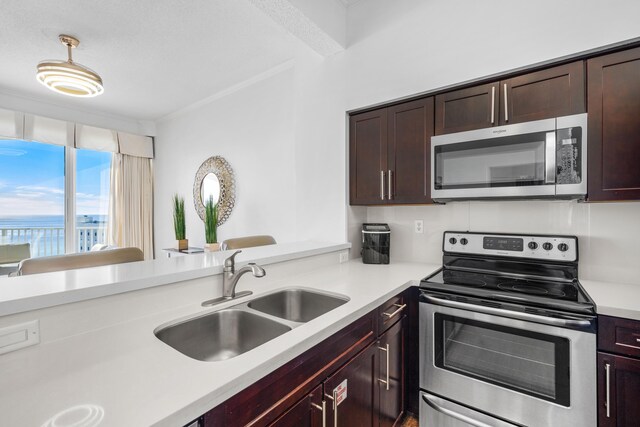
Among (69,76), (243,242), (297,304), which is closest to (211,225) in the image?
(243,242)

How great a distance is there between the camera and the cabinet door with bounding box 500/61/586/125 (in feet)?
4.97

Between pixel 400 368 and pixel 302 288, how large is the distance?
0.71 metres

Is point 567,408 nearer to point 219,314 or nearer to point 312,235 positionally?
point 219,314

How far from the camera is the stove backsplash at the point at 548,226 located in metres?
1.62

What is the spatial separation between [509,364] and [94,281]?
71.6 inches

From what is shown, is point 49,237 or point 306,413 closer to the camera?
point 306,413

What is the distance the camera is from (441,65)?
6.20ft

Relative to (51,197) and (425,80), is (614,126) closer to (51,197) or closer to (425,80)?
(425,80)

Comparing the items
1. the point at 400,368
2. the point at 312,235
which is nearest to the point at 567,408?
the point at 400,368

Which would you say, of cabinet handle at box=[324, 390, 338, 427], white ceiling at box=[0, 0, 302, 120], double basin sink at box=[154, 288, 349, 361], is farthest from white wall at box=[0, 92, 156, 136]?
cabinet handle at box=[324, 390, 338, 427]

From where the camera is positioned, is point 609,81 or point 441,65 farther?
point 441,65

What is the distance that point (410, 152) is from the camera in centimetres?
203

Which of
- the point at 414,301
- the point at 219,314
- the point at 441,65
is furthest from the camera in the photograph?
the point at 441,65

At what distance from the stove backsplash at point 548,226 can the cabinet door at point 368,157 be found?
0.26 metres
